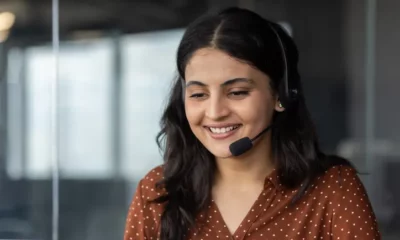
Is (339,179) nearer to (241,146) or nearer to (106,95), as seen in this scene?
(241,146)

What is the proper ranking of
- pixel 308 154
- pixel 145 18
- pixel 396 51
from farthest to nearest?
pixel 145 18
pixel 396 51
pixel 308 154

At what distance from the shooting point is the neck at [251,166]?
5.29 feet

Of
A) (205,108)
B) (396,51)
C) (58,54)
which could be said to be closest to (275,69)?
(205,108)

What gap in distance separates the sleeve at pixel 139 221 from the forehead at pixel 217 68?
0.32 meters

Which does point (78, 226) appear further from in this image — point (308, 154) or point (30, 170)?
point (308, 154)

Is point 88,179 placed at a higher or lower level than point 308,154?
lower

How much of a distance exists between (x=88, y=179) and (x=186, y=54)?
2.57 m

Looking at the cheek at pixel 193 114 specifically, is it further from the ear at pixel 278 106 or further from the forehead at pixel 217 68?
the ear at pixel 278 106

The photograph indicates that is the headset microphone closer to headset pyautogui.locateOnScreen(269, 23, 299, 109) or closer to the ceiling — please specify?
headset pyautogui.locateOnScreen(269, 23, 299, 109)

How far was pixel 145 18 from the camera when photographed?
155 inches

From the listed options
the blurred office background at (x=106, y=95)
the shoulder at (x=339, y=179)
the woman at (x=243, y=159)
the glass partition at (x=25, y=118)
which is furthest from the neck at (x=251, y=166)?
the glass partition at (x=25, y=118)

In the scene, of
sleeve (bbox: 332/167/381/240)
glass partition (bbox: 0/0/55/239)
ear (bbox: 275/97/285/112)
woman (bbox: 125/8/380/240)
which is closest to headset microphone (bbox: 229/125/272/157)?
woman (bbox: 125/8/380/240)

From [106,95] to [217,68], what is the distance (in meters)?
2.59

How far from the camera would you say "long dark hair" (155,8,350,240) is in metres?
1.53
